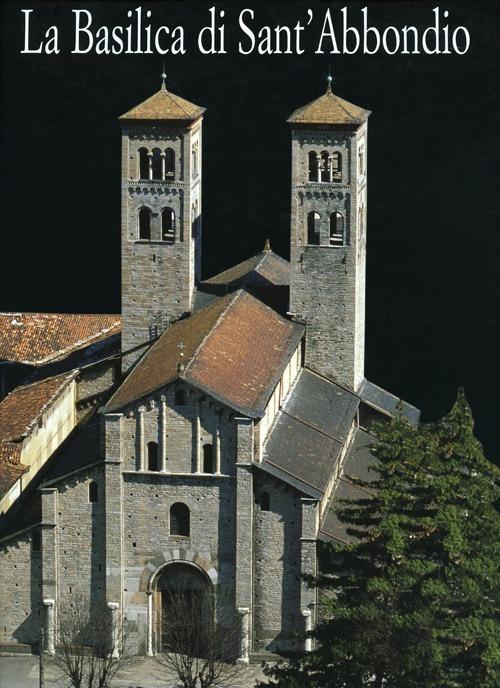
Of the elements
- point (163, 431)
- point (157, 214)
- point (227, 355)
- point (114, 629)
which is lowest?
point (114, 629)

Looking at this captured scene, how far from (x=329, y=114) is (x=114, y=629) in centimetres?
2113

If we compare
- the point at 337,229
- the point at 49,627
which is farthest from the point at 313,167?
the point at 49,627

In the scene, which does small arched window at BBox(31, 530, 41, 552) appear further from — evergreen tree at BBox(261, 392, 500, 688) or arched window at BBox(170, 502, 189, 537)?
evergreen tree at BBox(261, 392, 500, 688)

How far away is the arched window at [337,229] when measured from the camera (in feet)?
286

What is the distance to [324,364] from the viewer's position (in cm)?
8888

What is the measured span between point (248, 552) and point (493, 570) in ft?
33.9

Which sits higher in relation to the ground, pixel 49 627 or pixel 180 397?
pixel 180 397

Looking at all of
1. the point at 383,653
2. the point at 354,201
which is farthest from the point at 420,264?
the point at 383,653

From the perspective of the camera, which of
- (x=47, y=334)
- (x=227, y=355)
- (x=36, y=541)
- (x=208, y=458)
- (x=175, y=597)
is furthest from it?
(x=47, y=334)

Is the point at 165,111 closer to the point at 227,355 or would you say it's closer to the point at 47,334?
the point at 227,355

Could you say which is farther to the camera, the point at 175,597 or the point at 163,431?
the point at 175,597

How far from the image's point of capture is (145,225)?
284ft

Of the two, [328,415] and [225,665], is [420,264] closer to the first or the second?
[328,415]

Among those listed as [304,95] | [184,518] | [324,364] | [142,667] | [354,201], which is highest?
[304,95]
